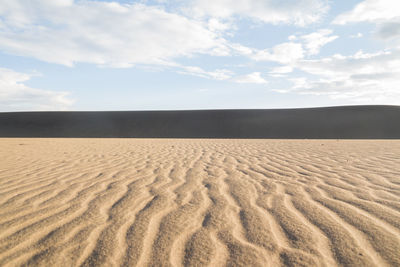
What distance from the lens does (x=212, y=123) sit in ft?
99.9

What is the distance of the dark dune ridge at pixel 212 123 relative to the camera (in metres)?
25.1

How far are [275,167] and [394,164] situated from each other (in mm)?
2494

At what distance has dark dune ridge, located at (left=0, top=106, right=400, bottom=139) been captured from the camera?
2512 cm

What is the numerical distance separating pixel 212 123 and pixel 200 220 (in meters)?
28.4

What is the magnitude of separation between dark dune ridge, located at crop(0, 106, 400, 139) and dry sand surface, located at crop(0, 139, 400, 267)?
20.3 metres

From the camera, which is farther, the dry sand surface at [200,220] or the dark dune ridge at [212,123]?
the dark dune ridge at [212,123]

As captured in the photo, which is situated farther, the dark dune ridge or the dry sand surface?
the dark dune ridge

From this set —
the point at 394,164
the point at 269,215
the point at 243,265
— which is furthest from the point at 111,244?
the point at 394,164

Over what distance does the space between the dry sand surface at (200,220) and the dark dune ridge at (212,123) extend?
20272mm

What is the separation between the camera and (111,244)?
1.81 metres

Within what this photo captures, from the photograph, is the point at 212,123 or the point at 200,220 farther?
the point at 212,123

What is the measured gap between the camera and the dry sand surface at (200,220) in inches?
65.6

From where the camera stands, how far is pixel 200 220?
86.7 inches

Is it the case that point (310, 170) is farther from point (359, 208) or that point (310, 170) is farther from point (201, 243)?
point (201, 243)
